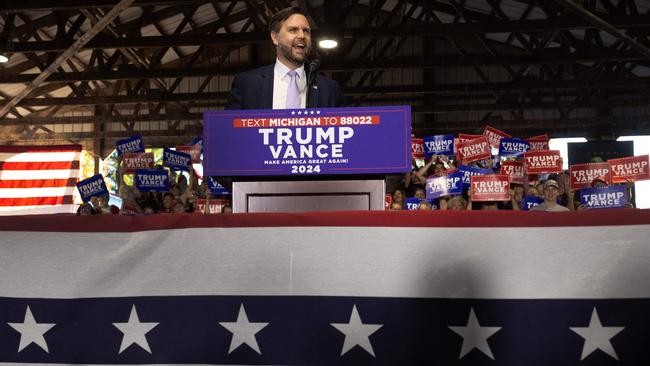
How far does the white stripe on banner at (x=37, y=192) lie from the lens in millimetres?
14516

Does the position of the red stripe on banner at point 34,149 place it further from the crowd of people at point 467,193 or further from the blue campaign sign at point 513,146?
the blue campaign sign at point 513,146

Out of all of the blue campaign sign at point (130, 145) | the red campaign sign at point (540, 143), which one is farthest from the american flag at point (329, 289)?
the blue campaign sign at point (130, 145)

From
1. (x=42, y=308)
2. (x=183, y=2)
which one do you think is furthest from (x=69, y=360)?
(x=183, y=2)

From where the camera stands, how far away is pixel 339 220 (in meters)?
1.97

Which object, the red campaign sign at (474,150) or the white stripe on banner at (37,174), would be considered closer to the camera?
the red campaign sign at (474,150)

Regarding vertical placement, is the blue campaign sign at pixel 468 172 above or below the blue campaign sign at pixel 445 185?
above

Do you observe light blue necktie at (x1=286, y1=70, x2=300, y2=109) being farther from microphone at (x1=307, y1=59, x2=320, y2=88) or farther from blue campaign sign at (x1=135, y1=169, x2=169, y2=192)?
blue campaign sign at (x1=135, y1=169, x2=169, y2=192)

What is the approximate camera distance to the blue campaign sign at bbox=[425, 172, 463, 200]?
26.2 feet

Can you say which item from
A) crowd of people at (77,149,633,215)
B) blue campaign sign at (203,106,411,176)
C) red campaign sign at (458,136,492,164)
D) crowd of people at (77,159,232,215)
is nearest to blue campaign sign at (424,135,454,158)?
crowd of people at (77,149,633,215)

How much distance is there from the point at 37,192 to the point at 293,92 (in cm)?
1299

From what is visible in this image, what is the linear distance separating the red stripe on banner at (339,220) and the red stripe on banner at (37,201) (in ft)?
43.5

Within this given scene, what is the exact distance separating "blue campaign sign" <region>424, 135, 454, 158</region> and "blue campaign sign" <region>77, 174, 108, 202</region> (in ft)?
15.8

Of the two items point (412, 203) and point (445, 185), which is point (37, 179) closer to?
point (412, 203)

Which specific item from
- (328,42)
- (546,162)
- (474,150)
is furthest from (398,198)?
(328,42)
